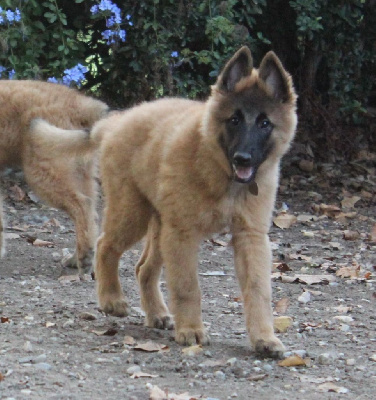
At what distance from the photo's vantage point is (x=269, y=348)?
4.74 meters

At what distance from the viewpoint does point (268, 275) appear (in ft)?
16.3

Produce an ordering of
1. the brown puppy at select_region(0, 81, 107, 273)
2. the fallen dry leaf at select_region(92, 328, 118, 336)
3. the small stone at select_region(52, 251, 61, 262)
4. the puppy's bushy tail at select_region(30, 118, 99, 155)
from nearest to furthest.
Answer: the fallen dry leaf at select_region(92, 328, 118, 336) < the puppy's bushy tail at select_region(30, 118, 99, 155) < the brown puppy at select_region(0, 81, 107, 273) < the small stone at select_region(52, 251, 61, 262)

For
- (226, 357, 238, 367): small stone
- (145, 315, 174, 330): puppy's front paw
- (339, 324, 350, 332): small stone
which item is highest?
(226, 357, 238, 367): small stone

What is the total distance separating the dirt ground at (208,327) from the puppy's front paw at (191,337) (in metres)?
0.06

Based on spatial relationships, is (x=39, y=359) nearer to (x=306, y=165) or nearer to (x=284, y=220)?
(x=284, y=220)

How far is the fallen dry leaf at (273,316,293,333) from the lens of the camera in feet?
17.8

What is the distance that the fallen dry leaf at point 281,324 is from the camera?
17.8 ft

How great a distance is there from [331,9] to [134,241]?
19.9 feet

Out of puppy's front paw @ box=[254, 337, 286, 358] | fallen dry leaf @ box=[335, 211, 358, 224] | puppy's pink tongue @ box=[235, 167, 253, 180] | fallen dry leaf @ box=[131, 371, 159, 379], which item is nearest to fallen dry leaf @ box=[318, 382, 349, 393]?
puppy's front paw @ box=[254, 337, 286, 358]

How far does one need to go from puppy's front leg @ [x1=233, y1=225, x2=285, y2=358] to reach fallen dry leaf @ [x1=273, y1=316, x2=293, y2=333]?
1.73 ft

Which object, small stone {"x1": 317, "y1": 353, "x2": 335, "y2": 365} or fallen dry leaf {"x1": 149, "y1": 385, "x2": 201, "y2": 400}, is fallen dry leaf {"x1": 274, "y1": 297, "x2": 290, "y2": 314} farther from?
fallen dry leaf {"x1": 149, "y1": 385, "x2": 201, "y2": 400}

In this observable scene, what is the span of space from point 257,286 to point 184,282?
1.28ft

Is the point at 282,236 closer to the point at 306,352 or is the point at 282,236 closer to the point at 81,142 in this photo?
the point at 81,142

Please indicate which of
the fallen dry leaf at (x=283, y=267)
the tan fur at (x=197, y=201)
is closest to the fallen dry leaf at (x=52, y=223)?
the fallen dry leaf at (x=283, y=267)
